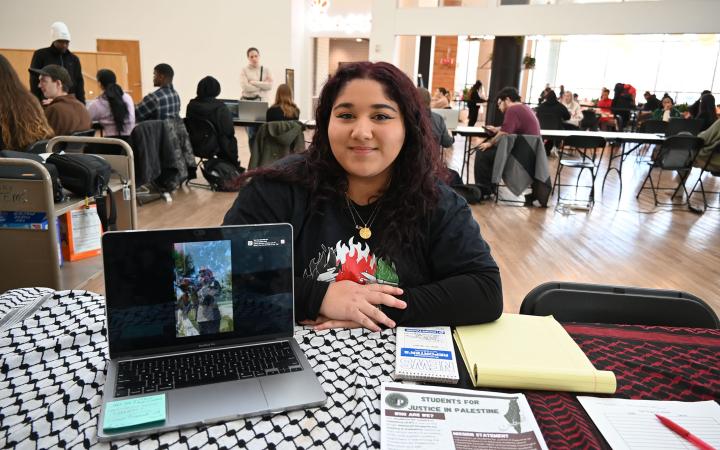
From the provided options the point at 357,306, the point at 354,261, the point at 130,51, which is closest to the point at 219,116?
the point at 354,261

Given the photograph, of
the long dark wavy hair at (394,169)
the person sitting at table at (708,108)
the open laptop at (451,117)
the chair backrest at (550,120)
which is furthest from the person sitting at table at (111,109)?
the person sitting at table at (708,108)

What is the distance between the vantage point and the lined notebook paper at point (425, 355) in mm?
888

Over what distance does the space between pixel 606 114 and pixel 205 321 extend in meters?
13.7

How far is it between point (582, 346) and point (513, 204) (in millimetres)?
4969

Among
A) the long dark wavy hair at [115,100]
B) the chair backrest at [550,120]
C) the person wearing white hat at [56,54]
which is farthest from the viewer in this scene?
the chair backrest at [550,120]

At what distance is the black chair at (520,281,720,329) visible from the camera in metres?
1.25

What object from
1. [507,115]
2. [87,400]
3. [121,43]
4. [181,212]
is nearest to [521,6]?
[507,115]

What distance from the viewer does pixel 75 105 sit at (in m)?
3.96

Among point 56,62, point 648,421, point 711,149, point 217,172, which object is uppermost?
point 56,62

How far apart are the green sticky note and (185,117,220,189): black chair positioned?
16.9 ft

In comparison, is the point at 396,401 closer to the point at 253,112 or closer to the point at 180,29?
the point at 253,112

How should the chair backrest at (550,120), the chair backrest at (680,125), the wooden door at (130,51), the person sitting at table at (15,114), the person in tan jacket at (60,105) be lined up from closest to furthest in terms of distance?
1. the person sitting at table at (15,114)
2. the person in tan jacket at (60,105)
3. the chair backrest at (680,125)
4. the chair backrest at (550,120)
5. the wooden door at (130,51)

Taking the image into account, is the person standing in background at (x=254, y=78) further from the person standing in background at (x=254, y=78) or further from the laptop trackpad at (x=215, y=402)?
the laptop trackpad at (x=215, y=402)

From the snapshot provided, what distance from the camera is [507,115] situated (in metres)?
5.64
